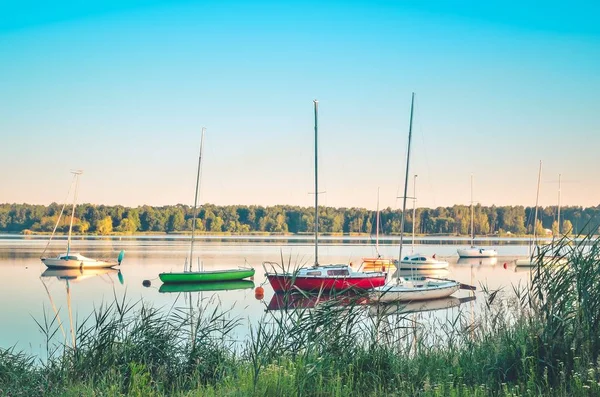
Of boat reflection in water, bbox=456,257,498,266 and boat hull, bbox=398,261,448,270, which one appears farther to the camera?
boat reflection in water, bbox=456,257,498,266

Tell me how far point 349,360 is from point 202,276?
31.7 metres

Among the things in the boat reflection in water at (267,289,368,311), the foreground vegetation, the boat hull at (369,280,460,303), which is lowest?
the boat hull at (369,280,460,303)

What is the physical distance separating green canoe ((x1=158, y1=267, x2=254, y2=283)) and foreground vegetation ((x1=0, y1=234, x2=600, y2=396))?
92.4 ft

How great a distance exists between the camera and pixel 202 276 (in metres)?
39.9

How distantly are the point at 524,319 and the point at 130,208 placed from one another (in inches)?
5459

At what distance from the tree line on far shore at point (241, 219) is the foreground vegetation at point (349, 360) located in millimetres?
119233

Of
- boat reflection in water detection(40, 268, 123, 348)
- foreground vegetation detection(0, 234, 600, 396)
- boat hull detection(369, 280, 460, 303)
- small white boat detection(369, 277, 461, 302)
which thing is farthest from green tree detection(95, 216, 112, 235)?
foreground vegetation detection(0, 234, 600, 396)

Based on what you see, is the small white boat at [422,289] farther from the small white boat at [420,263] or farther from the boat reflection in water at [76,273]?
the boat reflection in water at [76,273]

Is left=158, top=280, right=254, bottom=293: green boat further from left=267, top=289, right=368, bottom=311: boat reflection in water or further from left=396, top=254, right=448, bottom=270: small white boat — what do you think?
left=267, top=289, right=368, bottom=311: boat reflection in water

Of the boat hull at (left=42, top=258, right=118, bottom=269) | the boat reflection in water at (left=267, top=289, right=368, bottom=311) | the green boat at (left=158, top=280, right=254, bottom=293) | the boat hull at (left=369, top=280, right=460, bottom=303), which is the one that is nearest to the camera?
the boat reflection in water at (left=267, top=289, right=368, bottom=311)

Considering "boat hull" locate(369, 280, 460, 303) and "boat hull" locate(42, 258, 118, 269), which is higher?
"boat hull" locate(369, 280, 460, 303)

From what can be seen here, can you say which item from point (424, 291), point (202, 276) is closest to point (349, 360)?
point (424, 291)

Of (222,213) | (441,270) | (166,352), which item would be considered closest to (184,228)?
(222,213)

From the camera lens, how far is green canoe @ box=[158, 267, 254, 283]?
39.0 m
